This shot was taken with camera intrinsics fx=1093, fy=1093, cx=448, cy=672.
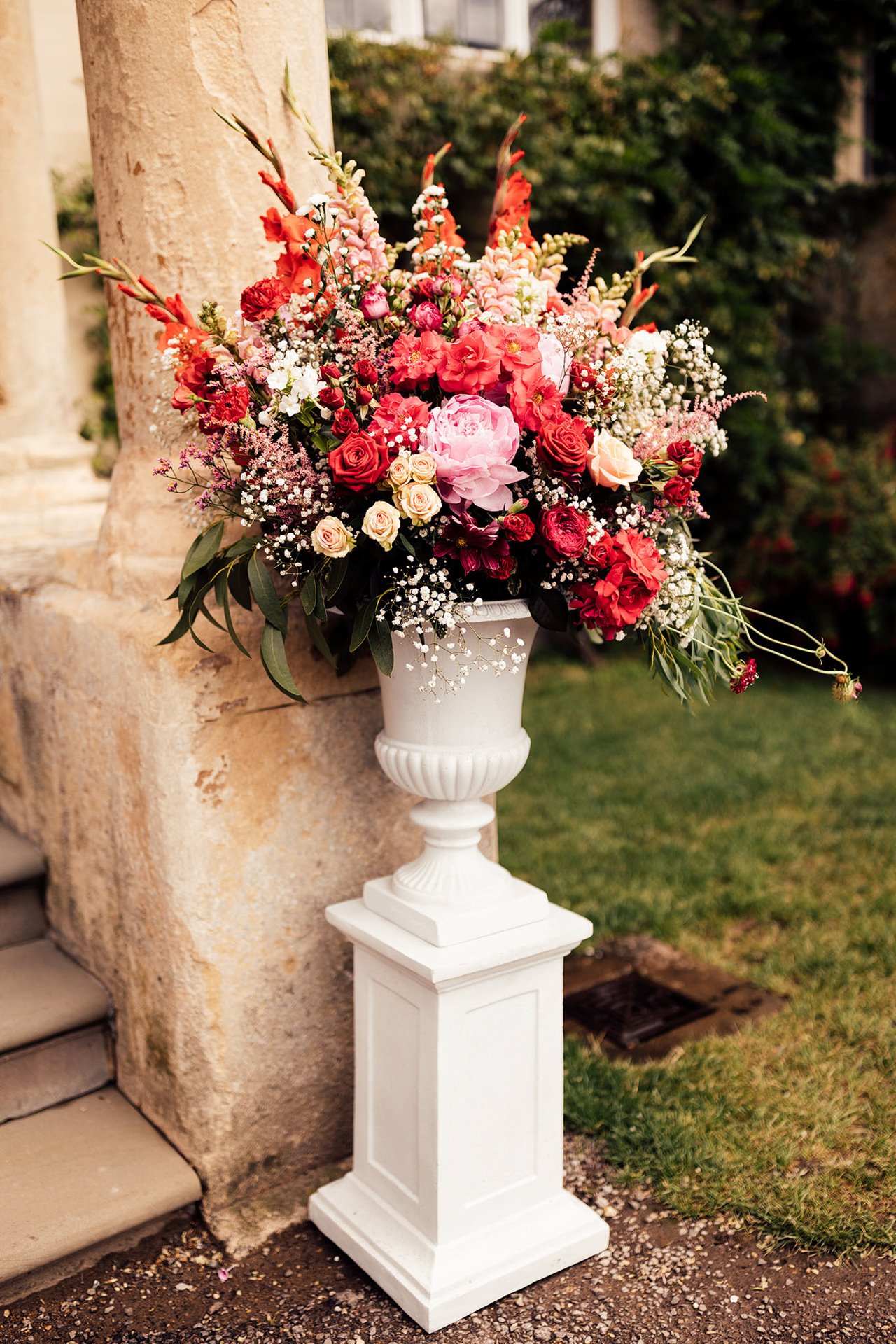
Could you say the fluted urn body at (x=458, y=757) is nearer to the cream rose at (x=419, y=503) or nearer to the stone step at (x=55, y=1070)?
the cream rose at (x=419, y=503)

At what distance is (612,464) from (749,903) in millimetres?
2171

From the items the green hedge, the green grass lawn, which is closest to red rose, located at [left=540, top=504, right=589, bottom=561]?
the green grass lawn

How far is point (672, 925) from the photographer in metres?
3.38

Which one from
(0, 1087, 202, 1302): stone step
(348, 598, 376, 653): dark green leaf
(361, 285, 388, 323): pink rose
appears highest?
(361, 285, 388, 323): pink rose

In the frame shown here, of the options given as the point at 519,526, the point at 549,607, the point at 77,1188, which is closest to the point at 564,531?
the point at 519,526

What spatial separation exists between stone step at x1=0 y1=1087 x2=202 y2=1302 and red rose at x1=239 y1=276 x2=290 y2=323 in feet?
5.37

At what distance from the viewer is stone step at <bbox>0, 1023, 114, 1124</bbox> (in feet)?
7.60

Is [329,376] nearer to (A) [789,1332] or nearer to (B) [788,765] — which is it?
(A) [789,1332]

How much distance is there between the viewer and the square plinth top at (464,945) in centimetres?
189

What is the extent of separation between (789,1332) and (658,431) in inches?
61.5

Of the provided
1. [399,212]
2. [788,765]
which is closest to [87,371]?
[399,212]

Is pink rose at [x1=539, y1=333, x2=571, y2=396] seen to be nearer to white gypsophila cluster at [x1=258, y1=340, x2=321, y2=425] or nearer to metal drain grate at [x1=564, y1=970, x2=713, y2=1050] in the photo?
white gypsophila cluster at [x1=258, y1=340, x2=321, y2=425]

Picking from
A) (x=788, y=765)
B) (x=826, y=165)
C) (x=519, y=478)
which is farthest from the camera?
(x=826, y=165)

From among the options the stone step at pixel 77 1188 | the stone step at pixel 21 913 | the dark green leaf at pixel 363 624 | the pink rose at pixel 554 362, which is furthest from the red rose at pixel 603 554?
the stone step at pixel 21 913
